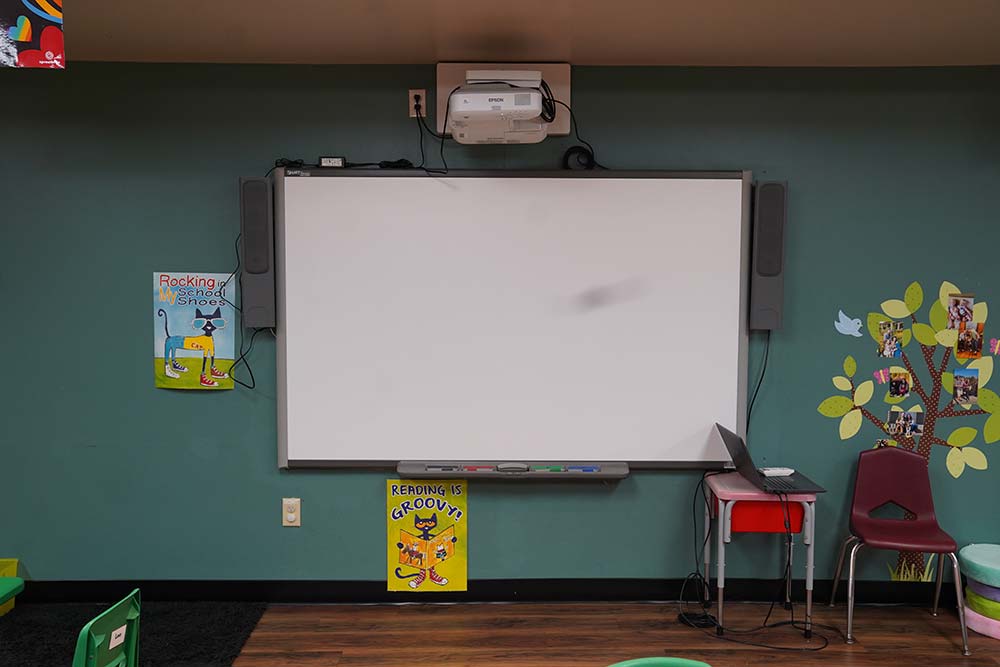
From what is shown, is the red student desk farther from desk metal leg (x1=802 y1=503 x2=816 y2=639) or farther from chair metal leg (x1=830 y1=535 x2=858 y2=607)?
chair metal leg (x1=830 y1=535 x2=858 y2=607)

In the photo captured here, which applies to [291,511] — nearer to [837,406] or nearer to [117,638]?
[117,638]

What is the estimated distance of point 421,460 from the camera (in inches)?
120

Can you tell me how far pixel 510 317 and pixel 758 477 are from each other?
1236mm

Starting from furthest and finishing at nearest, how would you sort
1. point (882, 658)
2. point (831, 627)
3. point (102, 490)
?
point (102, 490), point (831, 627), point (882, 658)

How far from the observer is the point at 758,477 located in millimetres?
2754

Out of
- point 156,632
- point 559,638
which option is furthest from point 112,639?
point 559,638

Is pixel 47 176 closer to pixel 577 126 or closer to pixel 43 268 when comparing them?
pixel 43 268

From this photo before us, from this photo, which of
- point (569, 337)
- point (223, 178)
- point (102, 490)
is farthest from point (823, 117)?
point (102, 490)

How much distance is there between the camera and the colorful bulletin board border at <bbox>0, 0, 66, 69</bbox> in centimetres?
156

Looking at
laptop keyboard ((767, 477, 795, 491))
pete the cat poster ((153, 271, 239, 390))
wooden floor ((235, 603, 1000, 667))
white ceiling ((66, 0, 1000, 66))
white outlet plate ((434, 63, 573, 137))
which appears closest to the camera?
white ceiling ((66, 0, 1000, 66))

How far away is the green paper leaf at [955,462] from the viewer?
10.1ft

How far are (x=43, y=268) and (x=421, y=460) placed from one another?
1906 mm

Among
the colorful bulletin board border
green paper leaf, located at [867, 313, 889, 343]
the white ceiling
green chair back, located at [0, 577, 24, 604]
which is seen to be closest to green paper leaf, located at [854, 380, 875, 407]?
green paper leaf, located at [867, 313, 889, 343]

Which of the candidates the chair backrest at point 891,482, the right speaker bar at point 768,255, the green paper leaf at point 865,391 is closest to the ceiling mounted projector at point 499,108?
the right speaker bar at point 768,255
